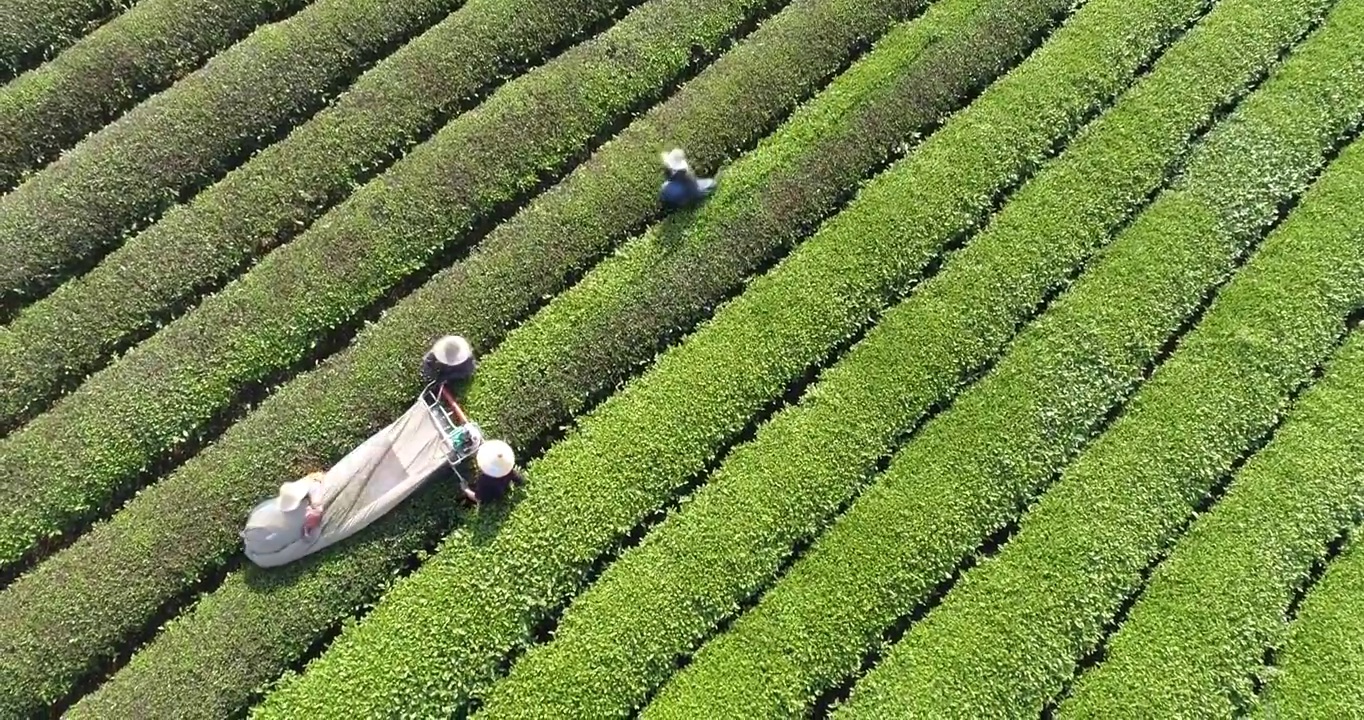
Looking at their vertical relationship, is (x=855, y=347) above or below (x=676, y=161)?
below

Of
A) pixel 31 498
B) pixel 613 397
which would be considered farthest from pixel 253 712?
pixel 613 397

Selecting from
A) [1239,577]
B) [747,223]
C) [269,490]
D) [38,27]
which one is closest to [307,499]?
[269,490]

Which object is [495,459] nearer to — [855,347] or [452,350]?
[452,350]

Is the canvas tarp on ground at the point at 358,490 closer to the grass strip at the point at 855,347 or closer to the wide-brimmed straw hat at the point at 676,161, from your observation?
the grass strip at the point at 855,347

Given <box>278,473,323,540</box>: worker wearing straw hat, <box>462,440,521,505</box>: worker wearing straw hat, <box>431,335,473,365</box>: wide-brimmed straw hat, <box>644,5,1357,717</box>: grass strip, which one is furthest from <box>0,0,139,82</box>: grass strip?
<box>644,5,1357,717</box>: grass strip

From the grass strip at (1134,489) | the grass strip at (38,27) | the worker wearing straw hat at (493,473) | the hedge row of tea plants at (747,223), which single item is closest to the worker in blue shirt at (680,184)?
the hedge row of tea plants at (747,223)

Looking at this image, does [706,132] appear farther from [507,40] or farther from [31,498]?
[31,498]

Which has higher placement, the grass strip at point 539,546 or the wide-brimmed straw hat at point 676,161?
the wide-brimmed straw hat at point 676,161
